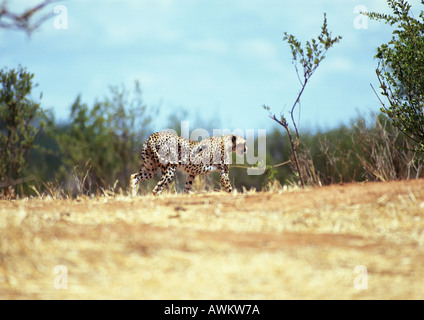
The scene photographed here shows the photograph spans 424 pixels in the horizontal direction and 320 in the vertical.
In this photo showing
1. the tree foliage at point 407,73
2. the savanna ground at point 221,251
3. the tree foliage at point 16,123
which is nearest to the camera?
the savanna ground at point 221,251

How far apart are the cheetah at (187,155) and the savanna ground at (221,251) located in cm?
437

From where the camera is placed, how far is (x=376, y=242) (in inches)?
174

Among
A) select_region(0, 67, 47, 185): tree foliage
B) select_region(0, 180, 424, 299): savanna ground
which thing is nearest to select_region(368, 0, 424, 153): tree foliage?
select_region(0, 180, 424, 299): savanna ground

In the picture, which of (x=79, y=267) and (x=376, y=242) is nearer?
(x=79, y=267)

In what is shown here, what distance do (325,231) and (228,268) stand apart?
1.26 meters

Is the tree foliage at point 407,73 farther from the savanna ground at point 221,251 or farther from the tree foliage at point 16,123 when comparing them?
the tree foliage at point 16,123

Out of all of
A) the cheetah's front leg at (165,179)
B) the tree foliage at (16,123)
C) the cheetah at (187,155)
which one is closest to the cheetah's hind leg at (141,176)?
the cheetah at (187,155)

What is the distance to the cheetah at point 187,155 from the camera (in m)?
9.98

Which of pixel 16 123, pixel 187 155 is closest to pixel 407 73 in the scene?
pixel 187 155

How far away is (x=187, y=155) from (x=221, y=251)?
6074mm

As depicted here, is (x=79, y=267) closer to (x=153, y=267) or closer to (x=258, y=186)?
(x=153, y=267)

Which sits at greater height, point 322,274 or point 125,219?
point 125,219

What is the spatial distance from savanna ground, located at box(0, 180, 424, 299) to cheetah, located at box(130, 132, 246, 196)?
437 cm
